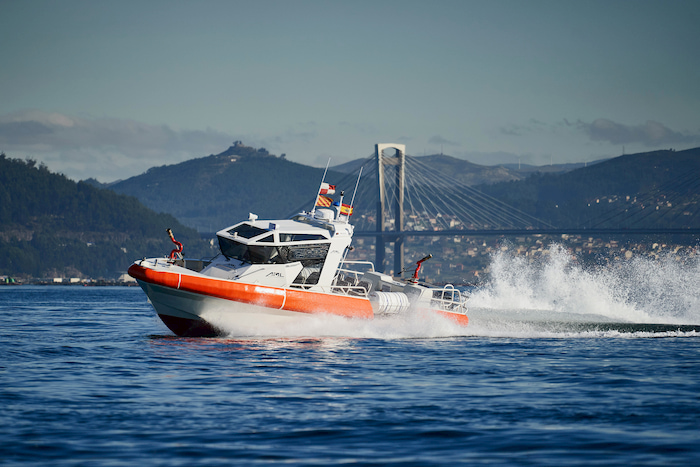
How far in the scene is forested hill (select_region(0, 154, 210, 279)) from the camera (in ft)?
514

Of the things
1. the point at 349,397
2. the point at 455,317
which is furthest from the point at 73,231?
the point at 349,397

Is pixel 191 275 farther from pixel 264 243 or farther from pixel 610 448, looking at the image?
pixel 610 448

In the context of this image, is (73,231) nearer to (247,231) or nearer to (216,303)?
(247,231)

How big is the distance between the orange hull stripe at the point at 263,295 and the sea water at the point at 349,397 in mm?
465

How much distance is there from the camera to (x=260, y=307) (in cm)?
2097

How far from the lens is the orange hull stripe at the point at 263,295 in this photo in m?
20.1

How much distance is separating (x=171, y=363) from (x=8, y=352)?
16.0ft

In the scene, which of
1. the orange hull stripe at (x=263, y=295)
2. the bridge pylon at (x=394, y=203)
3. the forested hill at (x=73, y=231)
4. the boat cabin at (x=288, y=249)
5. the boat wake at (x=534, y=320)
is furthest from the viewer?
the forested hill at (x=73, y=231)

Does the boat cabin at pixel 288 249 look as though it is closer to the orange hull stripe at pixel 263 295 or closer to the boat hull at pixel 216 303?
the orange hull stripe at pixel 263 295

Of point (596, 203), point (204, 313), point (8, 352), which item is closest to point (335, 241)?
point (204, 313)

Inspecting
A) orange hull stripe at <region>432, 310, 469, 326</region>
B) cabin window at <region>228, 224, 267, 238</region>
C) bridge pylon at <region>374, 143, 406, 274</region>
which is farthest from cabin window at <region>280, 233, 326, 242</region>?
bridge pylon at <region>374, 143, 406, 274</region>

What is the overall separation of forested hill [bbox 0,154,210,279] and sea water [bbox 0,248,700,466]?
462 ft

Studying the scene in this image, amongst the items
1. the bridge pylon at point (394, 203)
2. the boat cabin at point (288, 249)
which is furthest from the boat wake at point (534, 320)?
the bridge pylon at point (394, 203)

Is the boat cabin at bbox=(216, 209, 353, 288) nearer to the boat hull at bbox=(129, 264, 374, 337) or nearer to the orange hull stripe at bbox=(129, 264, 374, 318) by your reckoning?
the orange hull stripe at bbox=(129, 264, 374, 318)
